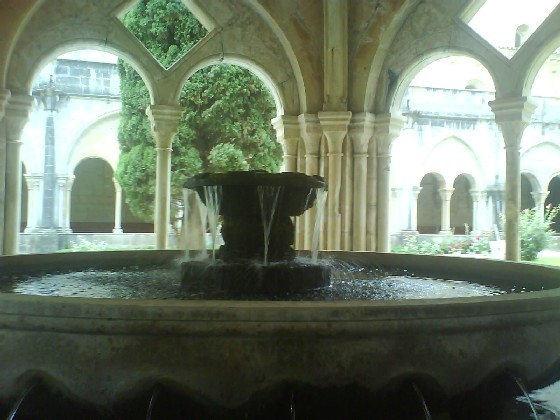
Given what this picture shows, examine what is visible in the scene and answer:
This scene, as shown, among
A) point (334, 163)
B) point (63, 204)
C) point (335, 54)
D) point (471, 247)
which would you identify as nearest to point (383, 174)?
point (334, 163)

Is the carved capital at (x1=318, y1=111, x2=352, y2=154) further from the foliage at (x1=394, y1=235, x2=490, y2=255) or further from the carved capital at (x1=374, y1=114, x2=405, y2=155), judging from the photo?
the foliage at (x1=394, y1=235, x2=490, y2=255)

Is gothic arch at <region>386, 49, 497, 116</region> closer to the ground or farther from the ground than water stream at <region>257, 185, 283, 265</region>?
farther from the ground

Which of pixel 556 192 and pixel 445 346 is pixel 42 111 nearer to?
pixel 445 346

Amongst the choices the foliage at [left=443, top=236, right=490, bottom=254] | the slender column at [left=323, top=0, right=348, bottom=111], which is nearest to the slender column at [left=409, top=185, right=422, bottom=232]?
the foliage at [left=443, top=236, right=490, bottom=254]

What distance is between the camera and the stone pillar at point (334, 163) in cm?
677

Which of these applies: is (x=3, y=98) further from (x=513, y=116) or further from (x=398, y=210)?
(x=398, y=210)

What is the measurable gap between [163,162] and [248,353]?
5.12 m

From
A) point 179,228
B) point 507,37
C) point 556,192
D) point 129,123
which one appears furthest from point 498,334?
point 507,37

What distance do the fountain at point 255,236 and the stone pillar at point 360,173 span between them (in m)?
3.45

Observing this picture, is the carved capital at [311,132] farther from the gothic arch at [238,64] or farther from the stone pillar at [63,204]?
the stone pillar at [63,204]

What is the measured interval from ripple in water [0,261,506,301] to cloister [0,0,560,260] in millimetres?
2685

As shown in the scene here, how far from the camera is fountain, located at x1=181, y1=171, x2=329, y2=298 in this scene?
10.1 feet

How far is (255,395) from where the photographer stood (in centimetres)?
178

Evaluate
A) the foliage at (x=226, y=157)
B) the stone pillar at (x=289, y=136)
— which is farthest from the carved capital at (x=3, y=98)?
the foliage at (x=226, y=157)
